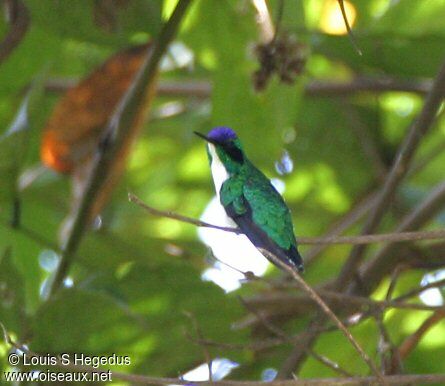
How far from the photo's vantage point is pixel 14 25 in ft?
11.4

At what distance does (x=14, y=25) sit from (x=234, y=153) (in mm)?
926

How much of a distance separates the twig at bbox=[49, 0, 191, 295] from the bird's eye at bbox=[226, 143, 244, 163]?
0.40 m

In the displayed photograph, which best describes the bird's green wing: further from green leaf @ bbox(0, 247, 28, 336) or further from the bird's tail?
green leaf @ bbox(0, 247, 28, 336)

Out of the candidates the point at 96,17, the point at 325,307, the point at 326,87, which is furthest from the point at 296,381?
the point at 326,87

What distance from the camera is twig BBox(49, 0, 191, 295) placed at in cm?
327

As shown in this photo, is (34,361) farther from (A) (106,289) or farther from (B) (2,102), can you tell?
(B) (2,102)

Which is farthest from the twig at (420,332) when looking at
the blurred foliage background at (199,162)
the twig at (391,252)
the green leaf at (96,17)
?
the green leaf at (96,17)

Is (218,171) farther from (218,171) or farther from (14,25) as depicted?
(14,25)

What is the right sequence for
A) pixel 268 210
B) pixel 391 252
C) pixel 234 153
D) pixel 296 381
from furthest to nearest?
pixel 391 252, pixel 234 153, pixel 268 210, pixel 296 381


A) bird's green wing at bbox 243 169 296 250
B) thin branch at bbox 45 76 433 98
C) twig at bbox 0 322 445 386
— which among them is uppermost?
thin branch at bbox 45 76 433 98

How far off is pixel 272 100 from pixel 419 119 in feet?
1.93

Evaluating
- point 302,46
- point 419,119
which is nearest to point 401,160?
point 419,119

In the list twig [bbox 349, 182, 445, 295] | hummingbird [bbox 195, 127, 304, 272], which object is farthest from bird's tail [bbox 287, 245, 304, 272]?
twig [bbox 349, 182, 445, 295]

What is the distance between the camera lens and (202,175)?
490cm
